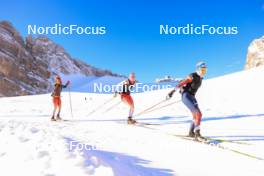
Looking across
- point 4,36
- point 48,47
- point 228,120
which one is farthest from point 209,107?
point 48,47

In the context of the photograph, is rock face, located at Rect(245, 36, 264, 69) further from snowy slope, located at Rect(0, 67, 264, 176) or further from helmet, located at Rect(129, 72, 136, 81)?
snowy slope, located at Rect(0, 67, 264, 176)

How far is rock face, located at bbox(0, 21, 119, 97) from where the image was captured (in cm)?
8606

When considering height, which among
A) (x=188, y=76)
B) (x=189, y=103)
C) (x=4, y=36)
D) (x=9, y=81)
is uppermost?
(x=4, y=36)

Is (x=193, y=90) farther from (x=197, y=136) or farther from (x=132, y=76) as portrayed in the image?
(x=132, y=76)

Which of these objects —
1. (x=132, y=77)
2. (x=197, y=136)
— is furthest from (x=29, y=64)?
(x=197, y=136)

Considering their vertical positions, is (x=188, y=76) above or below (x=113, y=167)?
above

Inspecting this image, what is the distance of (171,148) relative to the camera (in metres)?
7.50

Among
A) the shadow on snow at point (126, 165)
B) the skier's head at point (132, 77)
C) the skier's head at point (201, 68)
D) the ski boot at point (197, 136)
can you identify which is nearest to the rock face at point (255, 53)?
the skier's head at point (132, 77)

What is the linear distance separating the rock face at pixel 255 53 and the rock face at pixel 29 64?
59.2m

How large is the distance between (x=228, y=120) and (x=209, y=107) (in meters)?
5.27

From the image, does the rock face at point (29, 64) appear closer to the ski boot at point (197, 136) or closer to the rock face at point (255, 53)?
the rock face at point (255, 53)

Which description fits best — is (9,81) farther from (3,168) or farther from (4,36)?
(3,168)

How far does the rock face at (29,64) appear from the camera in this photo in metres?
86.1

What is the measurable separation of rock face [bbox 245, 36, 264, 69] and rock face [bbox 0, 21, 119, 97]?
59.2 meters
